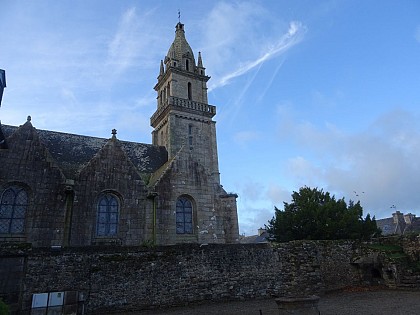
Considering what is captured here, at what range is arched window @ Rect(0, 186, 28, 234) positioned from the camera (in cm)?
1356

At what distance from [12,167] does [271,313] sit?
12176mm

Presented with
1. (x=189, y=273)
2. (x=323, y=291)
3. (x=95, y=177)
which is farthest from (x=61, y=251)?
(x=323, y=291)

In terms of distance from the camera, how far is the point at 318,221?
21656mm

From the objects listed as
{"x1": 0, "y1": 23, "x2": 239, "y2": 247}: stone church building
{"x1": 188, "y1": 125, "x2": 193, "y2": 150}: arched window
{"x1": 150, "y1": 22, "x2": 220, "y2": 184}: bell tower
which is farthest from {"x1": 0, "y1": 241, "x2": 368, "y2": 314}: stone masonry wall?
{"x1": 188, "y1": 125, "x2": 193, "y2": 150}: arched window

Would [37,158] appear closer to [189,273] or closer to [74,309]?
[74,309]

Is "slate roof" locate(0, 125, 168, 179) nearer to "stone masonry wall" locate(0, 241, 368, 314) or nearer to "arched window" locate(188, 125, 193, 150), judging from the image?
"arched window" locate(188, 125, 193, 150)

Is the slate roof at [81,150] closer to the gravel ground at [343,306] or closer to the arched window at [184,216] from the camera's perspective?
the arched window at [184,216]

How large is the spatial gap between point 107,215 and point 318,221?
14.0 meters

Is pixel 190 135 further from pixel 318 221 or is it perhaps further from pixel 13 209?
pixel 13 209

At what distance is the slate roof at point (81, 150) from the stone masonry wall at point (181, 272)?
23.7 ft

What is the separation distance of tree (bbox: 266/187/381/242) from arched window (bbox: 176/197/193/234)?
8654 millimetres

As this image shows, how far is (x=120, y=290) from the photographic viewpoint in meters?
10.6

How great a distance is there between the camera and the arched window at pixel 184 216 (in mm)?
16891

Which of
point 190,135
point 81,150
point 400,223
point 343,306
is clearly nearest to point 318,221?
point 343,306
